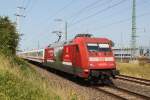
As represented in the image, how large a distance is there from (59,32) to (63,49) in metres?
24.3

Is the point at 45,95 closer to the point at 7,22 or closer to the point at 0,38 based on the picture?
the point at 0,38

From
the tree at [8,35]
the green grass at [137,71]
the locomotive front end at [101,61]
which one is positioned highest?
the tree at [8,35]

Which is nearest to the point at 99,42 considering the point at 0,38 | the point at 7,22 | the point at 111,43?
the point at 111,43

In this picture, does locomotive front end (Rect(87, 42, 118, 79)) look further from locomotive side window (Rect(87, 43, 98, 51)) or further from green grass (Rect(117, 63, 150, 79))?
green grass (Rect(117, 63, 150, 79))

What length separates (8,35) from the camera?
25594mm

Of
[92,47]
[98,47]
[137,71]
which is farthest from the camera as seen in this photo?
[137,71]

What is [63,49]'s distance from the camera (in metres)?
26.7

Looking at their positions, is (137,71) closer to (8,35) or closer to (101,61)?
(8,35)

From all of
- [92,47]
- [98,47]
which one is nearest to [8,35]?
[92,47]

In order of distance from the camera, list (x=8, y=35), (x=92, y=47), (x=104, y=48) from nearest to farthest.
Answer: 1. (x=92, y=47)
2. (x=104, y=48)
3. (x=8, y=35)

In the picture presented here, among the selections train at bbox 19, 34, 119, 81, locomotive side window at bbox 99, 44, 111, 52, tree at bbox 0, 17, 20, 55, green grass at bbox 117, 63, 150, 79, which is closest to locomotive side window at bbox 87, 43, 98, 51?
train at bbox 19, 34, 119, 81

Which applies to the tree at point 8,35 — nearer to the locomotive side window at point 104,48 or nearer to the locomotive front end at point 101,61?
the locomotive front end at point 101,61

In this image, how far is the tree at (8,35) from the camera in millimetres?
24900

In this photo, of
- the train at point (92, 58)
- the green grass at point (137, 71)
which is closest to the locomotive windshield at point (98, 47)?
the train at point (92, 58)
